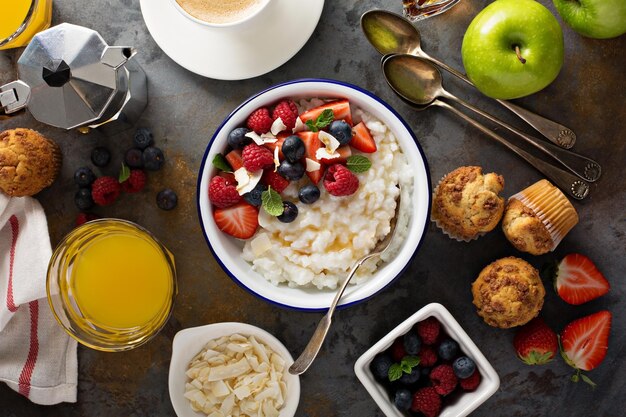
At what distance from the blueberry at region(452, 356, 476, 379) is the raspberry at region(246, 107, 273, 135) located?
1.01m

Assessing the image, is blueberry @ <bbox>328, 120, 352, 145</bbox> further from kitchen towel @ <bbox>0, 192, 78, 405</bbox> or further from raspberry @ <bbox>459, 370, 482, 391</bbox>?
kitchen towel @ <bbox>0, 192, 78, 405</bbox>

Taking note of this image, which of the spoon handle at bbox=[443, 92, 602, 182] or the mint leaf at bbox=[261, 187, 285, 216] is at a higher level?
the spoon handle at bbox=[443, 92, 602, 182]

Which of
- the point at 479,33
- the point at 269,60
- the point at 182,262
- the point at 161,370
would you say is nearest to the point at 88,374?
the point at 161,370

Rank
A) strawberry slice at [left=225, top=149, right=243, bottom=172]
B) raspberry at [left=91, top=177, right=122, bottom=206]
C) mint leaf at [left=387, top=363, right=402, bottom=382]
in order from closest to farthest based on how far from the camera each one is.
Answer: strawberry slice at [left=225, top=149, right=243, bottom=172] → mint leaf at [left=387, top=363, right=402, bottom=382] → raspberry at [left=91, top=177, right=122, bottom=206]

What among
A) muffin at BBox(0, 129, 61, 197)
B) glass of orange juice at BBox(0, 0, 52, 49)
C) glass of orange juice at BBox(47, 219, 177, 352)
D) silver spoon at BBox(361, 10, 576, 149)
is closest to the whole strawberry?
silver spoon at BBox(361, 10, 576, 149)

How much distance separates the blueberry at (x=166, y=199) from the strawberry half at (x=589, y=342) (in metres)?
1.49

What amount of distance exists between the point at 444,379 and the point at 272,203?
85 centimetres

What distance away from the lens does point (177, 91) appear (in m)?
2.41

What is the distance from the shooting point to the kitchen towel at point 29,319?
2.33 meters

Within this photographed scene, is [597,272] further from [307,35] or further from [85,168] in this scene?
[85,168]

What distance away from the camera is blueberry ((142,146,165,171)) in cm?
235

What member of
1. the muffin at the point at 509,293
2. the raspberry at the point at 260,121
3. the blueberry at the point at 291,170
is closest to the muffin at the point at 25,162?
the raspberry at the point at 260,121

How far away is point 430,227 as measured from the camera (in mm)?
2377

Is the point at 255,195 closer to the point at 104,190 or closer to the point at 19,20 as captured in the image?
the point at 104,190
